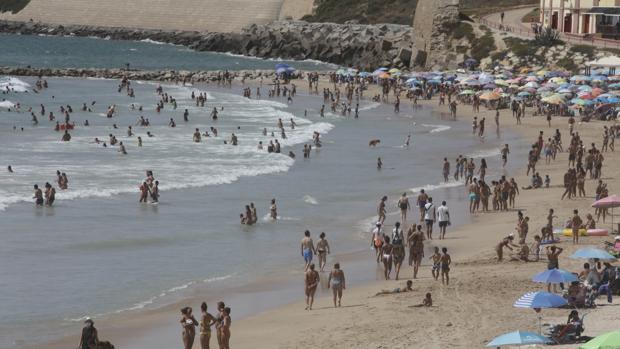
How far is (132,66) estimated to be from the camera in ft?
304

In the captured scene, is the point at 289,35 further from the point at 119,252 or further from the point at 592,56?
the point at 119,252

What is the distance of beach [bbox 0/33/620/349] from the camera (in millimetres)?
17531

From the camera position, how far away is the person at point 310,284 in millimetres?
18531

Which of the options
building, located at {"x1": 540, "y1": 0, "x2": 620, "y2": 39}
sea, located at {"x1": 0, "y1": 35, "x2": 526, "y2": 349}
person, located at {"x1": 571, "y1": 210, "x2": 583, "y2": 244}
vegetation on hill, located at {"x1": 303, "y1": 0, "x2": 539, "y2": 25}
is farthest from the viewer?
vegetation on hill, located at {"x1": 303, "y1": 0, "x2": 539, "y2": 25}

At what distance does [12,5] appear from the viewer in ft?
475

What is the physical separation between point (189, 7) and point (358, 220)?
10251cm

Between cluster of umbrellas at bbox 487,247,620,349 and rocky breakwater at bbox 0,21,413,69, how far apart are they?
6585 cm

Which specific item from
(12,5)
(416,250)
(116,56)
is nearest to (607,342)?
(416,250)

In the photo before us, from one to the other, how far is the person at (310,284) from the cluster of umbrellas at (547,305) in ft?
11.9

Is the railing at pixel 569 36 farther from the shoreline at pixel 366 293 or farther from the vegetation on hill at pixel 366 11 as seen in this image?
the shoreline at pixel 366 293

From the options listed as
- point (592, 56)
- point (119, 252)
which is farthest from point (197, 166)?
point (592, 56)

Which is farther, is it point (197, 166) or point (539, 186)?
point (197, 166)

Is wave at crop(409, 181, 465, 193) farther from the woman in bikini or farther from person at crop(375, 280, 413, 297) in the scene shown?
person at crop(375, 280, 413, 297)

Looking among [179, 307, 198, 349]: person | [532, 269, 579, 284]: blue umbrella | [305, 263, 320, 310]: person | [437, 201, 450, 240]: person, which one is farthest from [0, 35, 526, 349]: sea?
[532, 269, 579, 284]: blue umbrella
